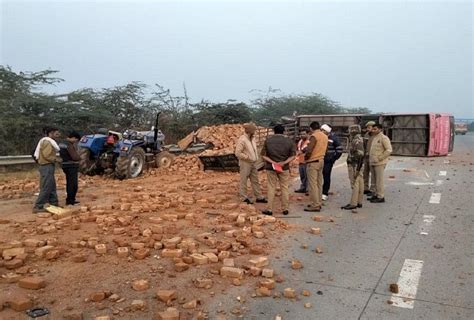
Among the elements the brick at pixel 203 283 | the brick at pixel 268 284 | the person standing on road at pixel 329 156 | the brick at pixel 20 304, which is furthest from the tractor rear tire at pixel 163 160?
the brick at pixel 20 304

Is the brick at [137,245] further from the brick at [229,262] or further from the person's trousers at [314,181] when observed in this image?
the person's trousers at [314,181]

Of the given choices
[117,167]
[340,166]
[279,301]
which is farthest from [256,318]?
[340,166]

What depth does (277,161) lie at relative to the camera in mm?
8625

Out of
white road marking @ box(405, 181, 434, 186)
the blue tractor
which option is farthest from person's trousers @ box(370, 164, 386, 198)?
the blue tractor

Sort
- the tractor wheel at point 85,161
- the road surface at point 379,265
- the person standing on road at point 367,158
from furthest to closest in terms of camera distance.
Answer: the tractor wheel at point 85,161 → the person standing on road at point 367,158 → the road surface at point 379,265

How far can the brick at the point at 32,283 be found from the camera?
4859mm

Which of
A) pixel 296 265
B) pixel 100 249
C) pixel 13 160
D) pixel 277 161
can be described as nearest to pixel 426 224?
pixel 277 161

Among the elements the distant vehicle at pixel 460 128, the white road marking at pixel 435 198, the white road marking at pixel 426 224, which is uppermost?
the distant vehicle at pixel 460 128

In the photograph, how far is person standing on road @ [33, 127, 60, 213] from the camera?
858cm

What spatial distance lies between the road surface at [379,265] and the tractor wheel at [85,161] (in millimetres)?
6830

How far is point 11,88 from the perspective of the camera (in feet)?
57.8

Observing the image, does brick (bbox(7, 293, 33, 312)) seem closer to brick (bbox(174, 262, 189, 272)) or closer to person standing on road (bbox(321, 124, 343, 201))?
brick (bbox(174, 262, 189, 272))

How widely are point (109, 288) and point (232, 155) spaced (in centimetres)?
983

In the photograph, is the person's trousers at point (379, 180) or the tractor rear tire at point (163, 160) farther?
the tractor rear tire at point (163, 160)
